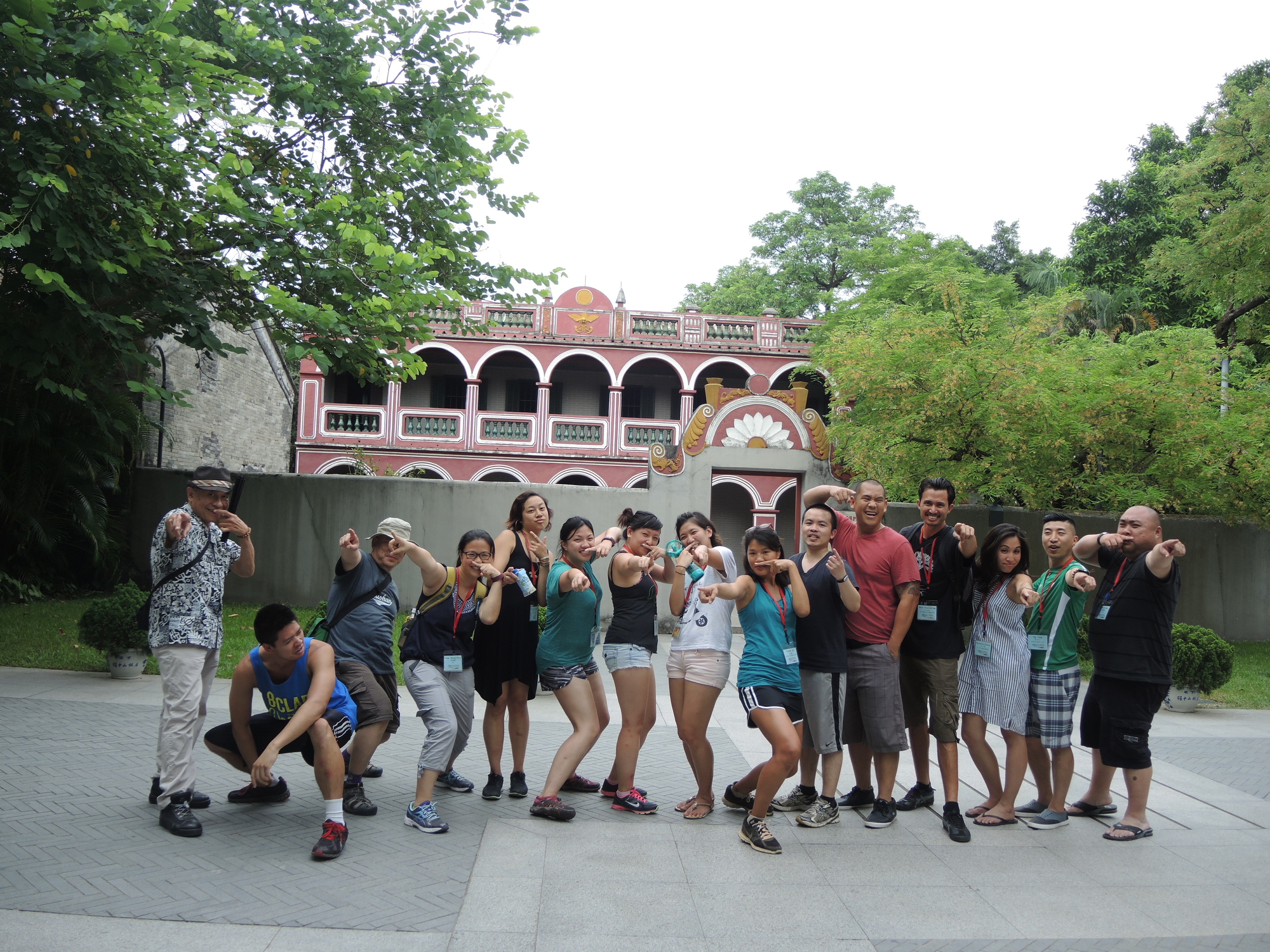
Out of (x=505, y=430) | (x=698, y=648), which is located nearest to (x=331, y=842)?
(x=698, y=648)

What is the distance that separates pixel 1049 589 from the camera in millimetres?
5629

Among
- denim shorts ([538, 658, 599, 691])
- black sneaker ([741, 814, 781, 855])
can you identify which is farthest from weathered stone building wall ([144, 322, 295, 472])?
black sneaker ([741, 814, 781, 855])

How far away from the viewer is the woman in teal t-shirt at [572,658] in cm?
534

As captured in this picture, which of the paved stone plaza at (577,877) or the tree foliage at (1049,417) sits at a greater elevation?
the tree foliage at (1049,417)

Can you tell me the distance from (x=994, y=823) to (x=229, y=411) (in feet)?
62.7

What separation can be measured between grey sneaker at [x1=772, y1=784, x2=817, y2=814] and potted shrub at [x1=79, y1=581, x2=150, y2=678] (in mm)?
6167

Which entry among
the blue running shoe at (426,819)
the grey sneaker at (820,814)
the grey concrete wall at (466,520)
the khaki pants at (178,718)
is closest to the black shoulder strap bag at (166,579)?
the khaki pants at (178,718)

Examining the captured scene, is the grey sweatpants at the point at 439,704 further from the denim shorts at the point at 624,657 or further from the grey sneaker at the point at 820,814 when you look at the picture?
the grey sneaker at the point at 820,814

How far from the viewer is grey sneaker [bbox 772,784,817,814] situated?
574cm

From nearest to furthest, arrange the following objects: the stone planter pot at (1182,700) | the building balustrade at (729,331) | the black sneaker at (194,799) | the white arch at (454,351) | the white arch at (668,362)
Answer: the black sneaker at (194,799)
the stone planter pot at (1182,700)
the white arch at (454,351)
the white arch at (668,362)
the building balustrade at (729,331)

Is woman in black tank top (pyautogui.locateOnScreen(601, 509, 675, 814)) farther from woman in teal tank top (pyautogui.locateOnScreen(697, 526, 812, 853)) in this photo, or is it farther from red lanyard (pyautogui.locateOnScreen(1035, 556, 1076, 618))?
red lanyard (pyautogui.locateOnScreen(1035, 556, 1076, 618))

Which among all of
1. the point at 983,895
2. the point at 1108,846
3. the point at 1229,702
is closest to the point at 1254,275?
Result: the point at 1229,702

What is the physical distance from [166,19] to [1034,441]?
10.6 metres

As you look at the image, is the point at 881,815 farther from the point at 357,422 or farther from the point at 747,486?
the point at 357,422
